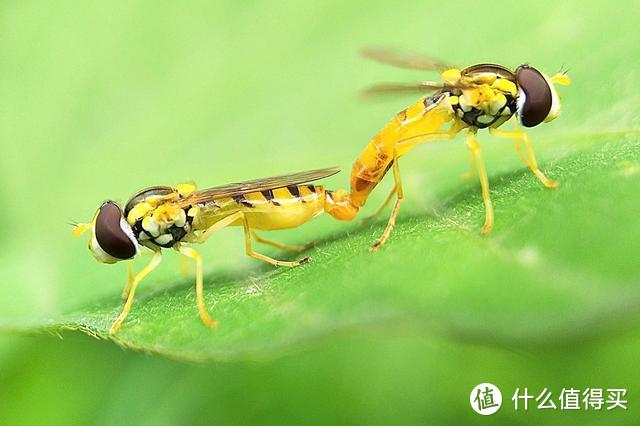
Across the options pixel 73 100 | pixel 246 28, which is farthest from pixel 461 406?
pixel 73 100

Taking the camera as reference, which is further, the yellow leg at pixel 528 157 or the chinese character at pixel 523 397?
the chinese character at pixel 523 397

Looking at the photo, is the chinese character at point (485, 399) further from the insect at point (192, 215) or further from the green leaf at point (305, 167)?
the insect at point (192, 215)

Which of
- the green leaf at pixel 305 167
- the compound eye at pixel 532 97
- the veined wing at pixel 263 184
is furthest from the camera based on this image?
the compound eye at pixel 532 97

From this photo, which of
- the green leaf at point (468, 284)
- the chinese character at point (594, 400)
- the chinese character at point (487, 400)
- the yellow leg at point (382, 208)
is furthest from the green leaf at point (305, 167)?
the chinese character at point (594, 400)

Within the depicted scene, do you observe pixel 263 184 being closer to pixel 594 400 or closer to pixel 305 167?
pixel 305 167

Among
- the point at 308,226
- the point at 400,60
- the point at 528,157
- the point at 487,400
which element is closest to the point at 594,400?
the point at 487,400

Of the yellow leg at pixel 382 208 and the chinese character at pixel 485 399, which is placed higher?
the yellow leg at pixel 382 208

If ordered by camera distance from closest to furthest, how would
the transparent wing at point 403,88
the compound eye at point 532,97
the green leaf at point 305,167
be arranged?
the green leaf at point 305,167 < the transparent wing at point 403,88 < the compound eye at point 532,97
